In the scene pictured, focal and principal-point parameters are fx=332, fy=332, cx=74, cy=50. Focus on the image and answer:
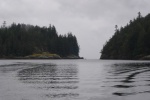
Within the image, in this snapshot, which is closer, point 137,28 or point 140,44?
point 140,44

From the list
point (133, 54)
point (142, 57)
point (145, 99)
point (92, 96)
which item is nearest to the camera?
point (145, 99)

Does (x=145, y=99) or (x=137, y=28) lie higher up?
(x=137, y=28)

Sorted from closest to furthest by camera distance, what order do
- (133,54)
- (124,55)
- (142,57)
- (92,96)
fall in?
(92,96), (142,57), (133,54), (124,55)

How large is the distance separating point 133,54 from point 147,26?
18.3 metres

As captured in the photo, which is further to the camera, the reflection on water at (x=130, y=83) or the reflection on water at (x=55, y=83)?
the reflection on water at (x=130, y=83)

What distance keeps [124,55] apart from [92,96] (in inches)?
6534

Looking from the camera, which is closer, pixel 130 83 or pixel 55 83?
pixel 130 83

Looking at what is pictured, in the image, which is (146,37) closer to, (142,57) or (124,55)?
(142,57)

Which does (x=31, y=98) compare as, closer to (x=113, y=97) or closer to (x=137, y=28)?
(x=113, y=97)

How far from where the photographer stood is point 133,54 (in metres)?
166

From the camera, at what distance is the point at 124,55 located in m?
180

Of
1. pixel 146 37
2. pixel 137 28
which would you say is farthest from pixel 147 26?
pixel 146 37

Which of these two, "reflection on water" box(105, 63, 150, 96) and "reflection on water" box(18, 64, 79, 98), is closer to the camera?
"reflection on water" box(18, 64, 79, 98)

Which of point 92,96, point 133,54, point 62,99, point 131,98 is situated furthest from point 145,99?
point 133,54
